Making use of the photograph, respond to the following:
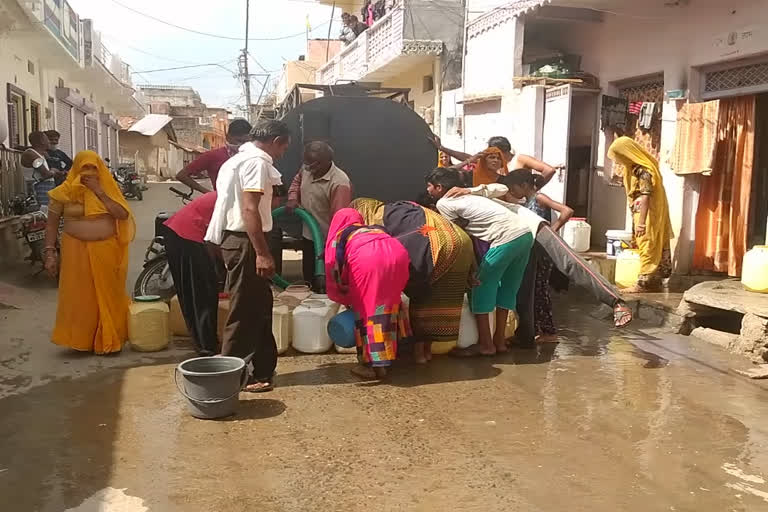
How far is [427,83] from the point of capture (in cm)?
1684

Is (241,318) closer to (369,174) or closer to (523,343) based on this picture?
(523,343)

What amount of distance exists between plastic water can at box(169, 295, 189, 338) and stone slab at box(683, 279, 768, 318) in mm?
4325

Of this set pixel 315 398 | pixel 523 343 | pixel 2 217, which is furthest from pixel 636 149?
pixel 2 217

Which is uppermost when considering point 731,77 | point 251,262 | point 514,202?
point 731,77

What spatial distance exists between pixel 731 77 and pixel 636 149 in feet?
4.33

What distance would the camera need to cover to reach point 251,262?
163 inches

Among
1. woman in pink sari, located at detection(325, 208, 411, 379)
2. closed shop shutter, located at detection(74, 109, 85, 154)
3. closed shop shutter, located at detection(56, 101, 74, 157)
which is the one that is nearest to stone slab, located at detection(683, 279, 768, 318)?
woman in pink sari, located at detection(325, 208, 411, 379)

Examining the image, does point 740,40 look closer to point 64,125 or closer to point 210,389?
point 210,389

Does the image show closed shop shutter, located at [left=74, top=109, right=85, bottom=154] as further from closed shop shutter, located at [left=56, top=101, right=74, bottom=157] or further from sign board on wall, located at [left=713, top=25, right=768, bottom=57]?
sign board on wall, located at [left=713, top=25, right=768, bottom=57]

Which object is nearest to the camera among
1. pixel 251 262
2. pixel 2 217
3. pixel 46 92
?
pixel 251 262

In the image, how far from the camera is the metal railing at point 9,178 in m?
8.73

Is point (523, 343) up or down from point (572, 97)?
down

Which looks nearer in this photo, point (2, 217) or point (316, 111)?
point (316, 111)

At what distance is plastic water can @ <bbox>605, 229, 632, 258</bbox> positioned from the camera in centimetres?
797
